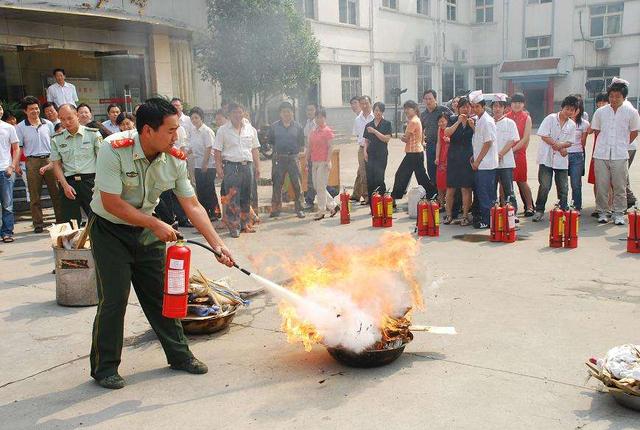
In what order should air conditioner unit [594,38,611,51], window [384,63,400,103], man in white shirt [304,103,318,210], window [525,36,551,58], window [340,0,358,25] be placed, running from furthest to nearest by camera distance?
window [525,36,551,58] < air conditioner unit [594,38,611,51] < window [384,63,400,103] < window [340,0,358,25] < man in white shirt [304,103,318,210]

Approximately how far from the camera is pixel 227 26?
19484mm

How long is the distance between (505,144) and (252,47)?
12.8 meters

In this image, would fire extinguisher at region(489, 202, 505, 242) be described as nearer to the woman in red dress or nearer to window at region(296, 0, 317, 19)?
the woman in red dress

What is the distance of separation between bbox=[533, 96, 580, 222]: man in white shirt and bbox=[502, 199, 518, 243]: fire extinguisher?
1.46 meters

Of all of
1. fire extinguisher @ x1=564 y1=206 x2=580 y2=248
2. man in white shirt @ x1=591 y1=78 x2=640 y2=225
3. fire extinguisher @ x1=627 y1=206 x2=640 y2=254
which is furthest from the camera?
man in white shirt @ x1=591 y1=78 x2=640 y2=225

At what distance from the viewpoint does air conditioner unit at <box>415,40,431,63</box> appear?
3497cm

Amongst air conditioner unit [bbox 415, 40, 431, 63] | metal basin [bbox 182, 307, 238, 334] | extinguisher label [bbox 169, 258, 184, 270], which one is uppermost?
air conditioner unit [bbox 415, 40, 431, 63]

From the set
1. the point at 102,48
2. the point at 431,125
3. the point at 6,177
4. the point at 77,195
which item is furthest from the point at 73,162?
the point at 102,48

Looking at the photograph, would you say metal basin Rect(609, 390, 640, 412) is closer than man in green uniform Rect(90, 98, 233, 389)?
Yes

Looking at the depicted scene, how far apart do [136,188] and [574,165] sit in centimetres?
735

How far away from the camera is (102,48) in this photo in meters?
16.8

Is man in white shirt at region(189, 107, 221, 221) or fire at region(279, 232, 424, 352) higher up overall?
man in white shirt at region(189, 107, 221, 221)

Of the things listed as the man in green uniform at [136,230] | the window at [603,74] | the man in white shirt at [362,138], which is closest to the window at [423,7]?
the window at [603,74]

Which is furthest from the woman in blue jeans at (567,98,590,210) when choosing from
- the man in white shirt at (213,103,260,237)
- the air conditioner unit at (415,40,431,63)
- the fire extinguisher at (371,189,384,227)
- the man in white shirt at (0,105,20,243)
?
the air conditioner unit at (415,40,431,63)
